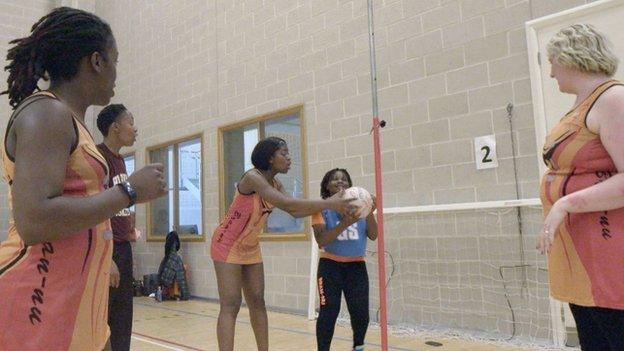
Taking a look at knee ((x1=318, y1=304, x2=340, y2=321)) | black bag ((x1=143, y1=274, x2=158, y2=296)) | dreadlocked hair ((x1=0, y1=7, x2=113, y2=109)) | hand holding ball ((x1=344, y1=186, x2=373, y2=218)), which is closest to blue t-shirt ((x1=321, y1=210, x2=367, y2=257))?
hand holding ball ((x1=344, y1=186, x2=373, y2=218))

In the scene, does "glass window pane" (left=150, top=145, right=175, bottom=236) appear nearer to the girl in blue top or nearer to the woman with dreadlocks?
the girl in blue top

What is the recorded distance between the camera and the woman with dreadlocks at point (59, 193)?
1101 mm

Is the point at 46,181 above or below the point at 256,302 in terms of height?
above

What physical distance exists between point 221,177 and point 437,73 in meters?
3.40

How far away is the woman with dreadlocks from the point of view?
1.10 m

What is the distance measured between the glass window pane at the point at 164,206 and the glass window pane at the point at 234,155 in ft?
4.67

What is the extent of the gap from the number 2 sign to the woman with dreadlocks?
141 inches

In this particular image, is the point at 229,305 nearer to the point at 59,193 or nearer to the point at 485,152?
the point at 59,193

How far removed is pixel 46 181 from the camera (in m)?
1.09

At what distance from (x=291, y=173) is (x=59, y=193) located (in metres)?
5.02

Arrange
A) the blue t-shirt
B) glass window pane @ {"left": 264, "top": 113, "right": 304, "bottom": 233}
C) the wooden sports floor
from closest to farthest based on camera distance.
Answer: the blue t-shirt
the wooden sports floor
glass window pane @ {"left": 264, "top": 113, "right": 304, "bottom": 233}

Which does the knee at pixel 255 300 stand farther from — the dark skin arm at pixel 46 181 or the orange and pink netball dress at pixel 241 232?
the dark skin arm at pixel 46 181

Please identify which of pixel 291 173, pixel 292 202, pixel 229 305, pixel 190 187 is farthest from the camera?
pixel 190 187

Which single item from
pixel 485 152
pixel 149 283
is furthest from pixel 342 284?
pixel 149 283
